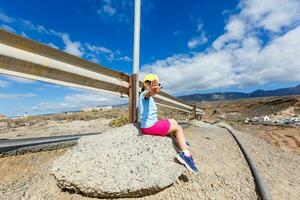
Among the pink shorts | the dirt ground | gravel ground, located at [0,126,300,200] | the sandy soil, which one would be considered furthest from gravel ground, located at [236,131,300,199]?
the dirt ground

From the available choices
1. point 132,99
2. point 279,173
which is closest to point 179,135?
point 132,99

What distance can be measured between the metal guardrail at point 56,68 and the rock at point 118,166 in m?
0.87

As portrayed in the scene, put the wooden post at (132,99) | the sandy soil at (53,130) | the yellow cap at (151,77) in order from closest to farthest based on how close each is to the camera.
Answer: the yellow cap at (151,77), the wooden post at (132,99), the sandy soil at (53,130)

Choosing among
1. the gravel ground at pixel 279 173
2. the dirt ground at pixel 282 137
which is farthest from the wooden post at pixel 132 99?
the dirt ground at pixel 282 137

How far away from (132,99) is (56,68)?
66.2 inches

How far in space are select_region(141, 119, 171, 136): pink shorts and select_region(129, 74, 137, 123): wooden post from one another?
903mm

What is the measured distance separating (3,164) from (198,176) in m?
2.18

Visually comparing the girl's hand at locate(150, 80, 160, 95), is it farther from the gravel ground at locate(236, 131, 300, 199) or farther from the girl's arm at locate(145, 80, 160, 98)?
the gravel ground at locate(236, 131, 300, 199)

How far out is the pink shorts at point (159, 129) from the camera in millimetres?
3705

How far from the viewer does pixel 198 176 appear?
10.4 ft

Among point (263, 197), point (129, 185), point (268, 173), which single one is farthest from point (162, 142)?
point (268, 173)

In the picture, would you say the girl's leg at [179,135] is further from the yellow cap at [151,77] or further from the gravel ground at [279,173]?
the gravel ground at [279,173]

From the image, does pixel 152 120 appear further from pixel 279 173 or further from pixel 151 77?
pixel 279 173

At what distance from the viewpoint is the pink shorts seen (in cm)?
371
